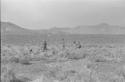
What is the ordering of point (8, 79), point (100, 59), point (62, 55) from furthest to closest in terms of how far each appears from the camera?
point (62, 55) → point (100, 59) → point (8, 79)

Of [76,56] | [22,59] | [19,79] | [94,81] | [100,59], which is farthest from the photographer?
[76,56]

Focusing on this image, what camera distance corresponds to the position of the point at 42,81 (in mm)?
8398

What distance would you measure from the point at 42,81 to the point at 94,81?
210 centimetres

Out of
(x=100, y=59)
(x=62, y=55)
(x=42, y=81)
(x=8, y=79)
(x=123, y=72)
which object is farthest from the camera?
(x=62, y=55)

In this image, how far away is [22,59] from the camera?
17.2 meters

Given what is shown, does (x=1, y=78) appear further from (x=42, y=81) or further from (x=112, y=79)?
(x=112, y=79)

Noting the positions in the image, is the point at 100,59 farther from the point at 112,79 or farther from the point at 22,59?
the point at 112,79

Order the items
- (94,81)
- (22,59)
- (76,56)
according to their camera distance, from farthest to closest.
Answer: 1. (76,56)
2. (22,59)
3. (94,81)

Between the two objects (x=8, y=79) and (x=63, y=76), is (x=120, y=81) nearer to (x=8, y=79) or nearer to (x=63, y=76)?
(x=63, y=76)

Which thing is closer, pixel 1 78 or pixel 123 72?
pixel 1 78

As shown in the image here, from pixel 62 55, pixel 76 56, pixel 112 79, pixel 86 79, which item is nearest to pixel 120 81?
pixel 112 79

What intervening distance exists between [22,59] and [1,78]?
25.6 feet

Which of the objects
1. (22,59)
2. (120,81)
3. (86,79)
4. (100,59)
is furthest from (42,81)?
(100,59)

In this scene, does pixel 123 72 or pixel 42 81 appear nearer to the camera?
pixel 42 81
